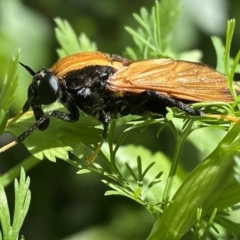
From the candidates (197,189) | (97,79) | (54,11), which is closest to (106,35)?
(54,11)

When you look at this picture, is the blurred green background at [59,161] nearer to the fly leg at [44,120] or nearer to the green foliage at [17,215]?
the fly leg at [44,120]

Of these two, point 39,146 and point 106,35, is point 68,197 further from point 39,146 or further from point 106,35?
point 39,146

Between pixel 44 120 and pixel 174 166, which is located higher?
pixel 44 120

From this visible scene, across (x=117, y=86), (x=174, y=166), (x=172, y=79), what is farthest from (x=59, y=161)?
(x=174, y=166)

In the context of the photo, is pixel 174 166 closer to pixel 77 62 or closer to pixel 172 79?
pixel 172 79

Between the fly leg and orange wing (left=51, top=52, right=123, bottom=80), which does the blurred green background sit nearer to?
orange wing (left=51, top=52, right=123, bottom=80)

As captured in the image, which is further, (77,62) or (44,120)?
(77,62)
